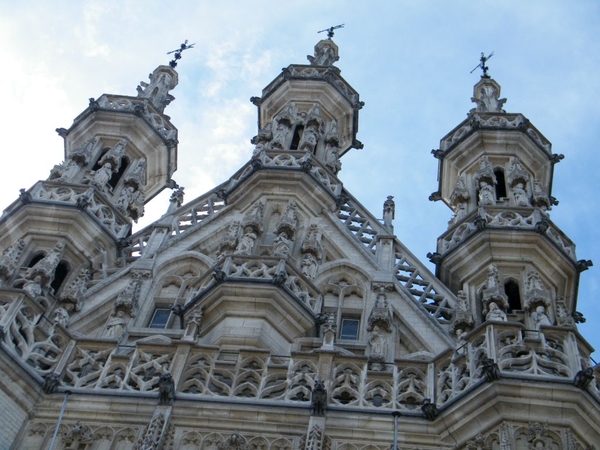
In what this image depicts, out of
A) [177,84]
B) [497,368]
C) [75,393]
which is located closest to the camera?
[497,368]

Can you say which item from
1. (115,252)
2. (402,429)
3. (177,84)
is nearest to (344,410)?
(402,429)

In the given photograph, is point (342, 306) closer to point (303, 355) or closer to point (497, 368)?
point (303, 355)

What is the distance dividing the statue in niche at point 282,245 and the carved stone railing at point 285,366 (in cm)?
345

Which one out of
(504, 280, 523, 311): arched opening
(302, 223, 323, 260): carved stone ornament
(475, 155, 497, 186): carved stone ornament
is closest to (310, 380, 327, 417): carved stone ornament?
(504, 280, 523, 311): arched opening

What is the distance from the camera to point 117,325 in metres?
17.1

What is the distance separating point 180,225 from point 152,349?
253 inches

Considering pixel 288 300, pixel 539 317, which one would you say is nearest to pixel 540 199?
pixel 539 317

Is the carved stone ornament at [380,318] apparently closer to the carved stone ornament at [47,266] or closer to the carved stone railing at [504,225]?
the carved stone railing at [504,225]

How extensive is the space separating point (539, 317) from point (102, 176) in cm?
940

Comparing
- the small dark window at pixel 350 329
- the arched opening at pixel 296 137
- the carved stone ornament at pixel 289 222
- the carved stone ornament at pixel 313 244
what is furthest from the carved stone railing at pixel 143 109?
the small dark window at pixel 350 329

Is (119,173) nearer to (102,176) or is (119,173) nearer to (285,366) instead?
(102,176)

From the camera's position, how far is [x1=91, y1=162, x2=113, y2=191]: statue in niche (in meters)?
20.6

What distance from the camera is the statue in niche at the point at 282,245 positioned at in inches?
732

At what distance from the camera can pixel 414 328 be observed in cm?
1727
